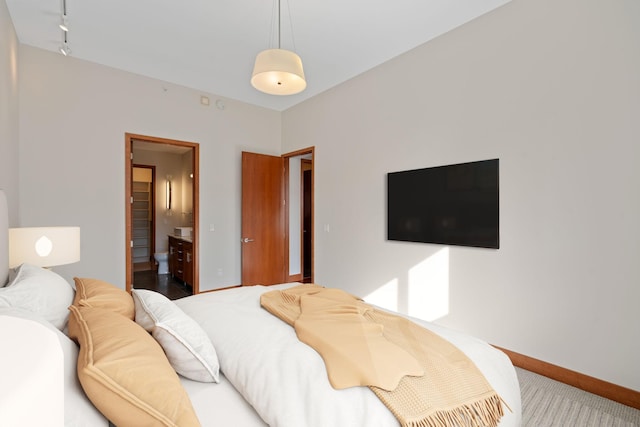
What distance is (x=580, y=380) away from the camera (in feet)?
7.84

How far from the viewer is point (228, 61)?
376 cm

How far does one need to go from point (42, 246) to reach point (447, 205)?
3377mm

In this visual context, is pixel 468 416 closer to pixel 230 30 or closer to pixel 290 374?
pixel 290 374

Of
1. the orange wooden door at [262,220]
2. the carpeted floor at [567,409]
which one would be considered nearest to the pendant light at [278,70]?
the orange wooden door at [262,220]

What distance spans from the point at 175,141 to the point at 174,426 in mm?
4187

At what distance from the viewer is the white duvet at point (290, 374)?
1128 millimetres

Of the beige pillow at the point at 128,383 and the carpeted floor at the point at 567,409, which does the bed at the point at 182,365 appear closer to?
the beige pillow at the point at 128,383

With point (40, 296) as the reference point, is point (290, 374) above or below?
below

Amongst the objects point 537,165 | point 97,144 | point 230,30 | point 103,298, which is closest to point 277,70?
point 230,30

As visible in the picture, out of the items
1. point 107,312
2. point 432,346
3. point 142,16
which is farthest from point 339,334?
point 142,16

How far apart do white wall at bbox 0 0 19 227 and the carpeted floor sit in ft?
13.7

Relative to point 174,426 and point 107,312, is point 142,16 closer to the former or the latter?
point 107,312

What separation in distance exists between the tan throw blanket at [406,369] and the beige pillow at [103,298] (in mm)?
818

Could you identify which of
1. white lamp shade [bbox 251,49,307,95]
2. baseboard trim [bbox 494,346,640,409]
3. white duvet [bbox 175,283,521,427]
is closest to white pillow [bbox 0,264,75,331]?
white duvet [bbox 175,283,521,427]
